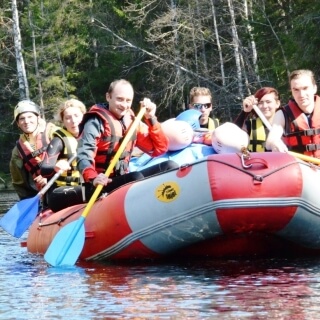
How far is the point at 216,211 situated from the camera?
6.86 meters

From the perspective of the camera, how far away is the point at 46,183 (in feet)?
28.6

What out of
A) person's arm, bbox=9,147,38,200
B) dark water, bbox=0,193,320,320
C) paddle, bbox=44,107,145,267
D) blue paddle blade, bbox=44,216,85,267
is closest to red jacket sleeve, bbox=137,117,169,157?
paddle, bbox=44,107,145,267

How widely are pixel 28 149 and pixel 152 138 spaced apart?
1560 mm

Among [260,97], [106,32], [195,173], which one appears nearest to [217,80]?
[106,32]

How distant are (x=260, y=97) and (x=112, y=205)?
6.46ft

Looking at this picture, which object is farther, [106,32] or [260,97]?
[106,32]

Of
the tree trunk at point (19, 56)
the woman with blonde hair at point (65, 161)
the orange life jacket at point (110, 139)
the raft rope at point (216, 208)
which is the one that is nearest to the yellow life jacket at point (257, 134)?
the orange life jacket at point (110, 139)

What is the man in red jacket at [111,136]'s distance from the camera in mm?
7664

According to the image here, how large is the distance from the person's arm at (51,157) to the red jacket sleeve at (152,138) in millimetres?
755

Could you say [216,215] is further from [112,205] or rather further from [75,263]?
[75,263]

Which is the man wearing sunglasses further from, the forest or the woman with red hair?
the forest

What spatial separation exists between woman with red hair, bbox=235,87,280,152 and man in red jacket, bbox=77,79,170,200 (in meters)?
0.77

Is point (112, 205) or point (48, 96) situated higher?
point (48, 96)

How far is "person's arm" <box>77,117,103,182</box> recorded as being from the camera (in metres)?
7.61
